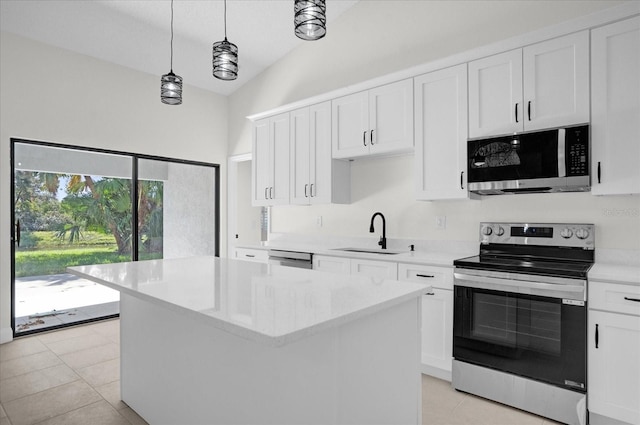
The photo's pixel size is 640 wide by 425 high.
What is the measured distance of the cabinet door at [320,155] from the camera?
3.93 m

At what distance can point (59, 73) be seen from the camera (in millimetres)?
4004

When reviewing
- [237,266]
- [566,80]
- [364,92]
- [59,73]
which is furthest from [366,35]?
[59,73]

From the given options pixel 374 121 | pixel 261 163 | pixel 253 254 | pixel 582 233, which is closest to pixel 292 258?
pixel 253 254

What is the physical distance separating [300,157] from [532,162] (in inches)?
89.9

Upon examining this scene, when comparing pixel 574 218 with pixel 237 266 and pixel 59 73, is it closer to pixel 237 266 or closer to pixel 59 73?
pixel 237 266

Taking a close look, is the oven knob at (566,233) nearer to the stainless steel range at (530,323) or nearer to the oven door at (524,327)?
the stainless steel range at (530,323)

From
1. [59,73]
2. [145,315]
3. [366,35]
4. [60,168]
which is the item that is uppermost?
[366,35]

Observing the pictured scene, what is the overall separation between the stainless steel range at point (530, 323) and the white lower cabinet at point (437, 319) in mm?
96

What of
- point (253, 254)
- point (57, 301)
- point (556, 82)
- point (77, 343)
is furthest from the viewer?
point (253, 254)

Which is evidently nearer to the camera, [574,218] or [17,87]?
[574,218]

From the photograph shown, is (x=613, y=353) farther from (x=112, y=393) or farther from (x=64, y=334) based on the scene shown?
(x=64, y=334)

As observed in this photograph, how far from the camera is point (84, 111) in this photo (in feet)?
13.7

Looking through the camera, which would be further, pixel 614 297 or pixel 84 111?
pixel 84 111

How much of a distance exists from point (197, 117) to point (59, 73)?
1.60 metres
